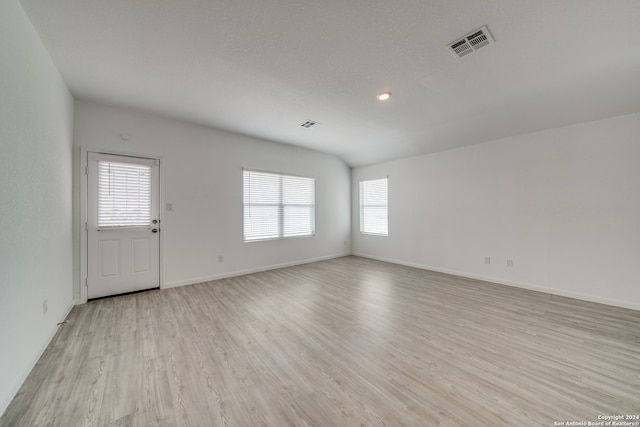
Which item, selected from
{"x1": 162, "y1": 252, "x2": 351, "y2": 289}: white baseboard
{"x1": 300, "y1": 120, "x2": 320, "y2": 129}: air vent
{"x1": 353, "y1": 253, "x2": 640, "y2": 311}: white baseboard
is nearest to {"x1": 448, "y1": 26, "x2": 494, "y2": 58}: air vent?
{"x1": 300, "y1": 120, "x2": 320, "y2": 129}: air vent

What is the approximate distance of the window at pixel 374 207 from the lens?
6031 millimetres

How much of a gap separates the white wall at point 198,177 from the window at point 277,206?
16cm

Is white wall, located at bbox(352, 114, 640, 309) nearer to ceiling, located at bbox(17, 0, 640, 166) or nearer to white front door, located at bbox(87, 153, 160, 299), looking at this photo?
ceiling, located at bbox(17, 0, 640, 166)

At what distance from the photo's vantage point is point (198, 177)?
4.21 metres

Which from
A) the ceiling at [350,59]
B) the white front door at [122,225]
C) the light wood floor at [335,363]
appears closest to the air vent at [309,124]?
the ceiling at [350,59]

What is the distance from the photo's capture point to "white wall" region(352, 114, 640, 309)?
10.3ft

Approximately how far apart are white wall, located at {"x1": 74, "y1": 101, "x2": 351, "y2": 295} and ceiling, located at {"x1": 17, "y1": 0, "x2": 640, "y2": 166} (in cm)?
35

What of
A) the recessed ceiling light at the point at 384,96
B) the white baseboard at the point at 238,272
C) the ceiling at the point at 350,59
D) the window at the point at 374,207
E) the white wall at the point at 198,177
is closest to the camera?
the ceiling at the point at 350,59

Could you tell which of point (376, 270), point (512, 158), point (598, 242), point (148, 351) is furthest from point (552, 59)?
point (148, 351)

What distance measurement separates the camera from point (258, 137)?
4848 millimetres

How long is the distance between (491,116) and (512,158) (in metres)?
0.91

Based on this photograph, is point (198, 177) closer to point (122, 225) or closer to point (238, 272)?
point (122, 225)

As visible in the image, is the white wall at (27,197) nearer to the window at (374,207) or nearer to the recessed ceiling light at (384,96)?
the recessed ceiling light at (384,96)

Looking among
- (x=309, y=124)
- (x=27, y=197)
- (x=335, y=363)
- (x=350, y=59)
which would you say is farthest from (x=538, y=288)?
(x=27, y=197)
